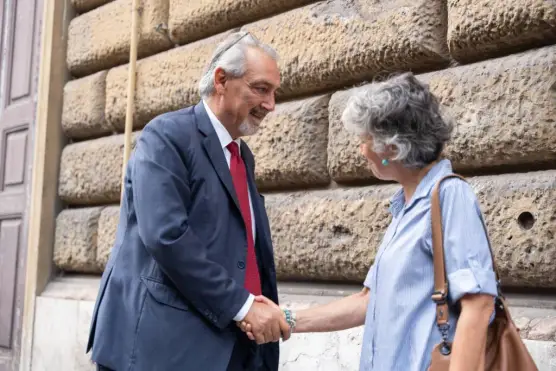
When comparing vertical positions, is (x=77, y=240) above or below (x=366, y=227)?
above

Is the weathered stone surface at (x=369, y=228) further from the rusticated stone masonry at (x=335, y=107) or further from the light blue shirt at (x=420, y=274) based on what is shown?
the light blue shirt at (x=420, y=274)

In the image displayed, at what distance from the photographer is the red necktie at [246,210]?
8.26ft

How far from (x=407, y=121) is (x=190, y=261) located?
68 cm

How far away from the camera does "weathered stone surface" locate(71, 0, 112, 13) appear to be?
5262 millimetres

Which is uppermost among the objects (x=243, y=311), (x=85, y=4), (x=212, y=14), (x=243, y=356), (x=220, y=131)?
(x=85, y=4)

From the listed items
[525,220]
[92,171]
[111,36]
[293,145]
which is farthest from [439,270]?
[111,36]

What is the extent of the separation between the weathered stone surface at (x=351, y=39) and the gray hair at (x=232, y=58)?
67 cm

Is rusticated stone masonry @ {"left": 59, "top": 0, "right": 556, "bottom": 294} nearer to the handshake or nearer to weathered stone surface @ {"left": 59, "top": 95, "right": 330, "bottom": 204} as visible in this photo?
weathered stone surface @ {"left": 59, "top": 95, "right": 330, "bottom": 204}

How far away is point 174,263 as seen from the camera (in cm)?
226

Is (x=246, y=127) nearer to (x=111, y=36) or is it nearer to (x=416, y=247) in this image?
(x=416, y=247)

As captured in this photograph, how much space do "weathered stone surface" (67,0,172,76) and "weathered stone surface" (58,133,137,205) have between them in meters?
0.48

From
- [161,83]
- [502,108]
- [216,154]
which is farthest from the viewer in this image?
[161,83]

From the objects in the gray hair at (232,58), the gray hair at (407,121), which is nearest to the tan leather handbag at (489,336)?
the gray hair at (407,121)

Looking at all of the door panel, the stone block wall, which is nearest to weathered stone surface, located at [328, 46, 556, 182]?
the stone block wall
